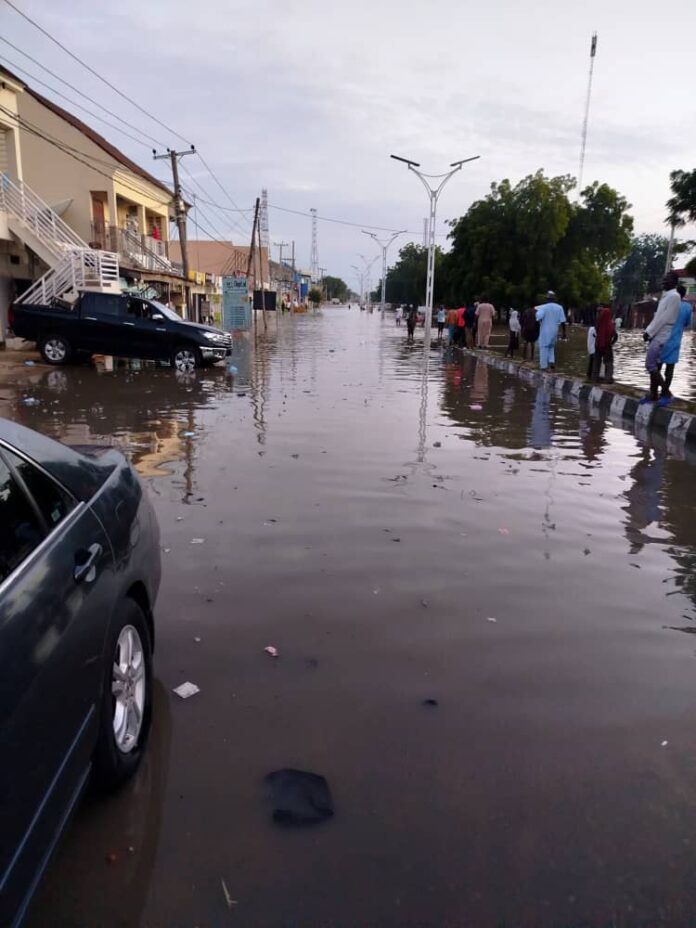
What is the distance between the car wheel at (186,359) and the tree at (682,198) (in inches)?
540

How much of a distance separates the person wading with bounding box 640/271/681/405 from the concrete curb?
1.43 ft

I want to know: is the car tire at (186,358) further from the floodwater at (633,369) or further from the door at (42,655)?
the door at (42,655)

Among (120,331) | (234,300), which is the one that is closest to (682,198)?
(120,331)

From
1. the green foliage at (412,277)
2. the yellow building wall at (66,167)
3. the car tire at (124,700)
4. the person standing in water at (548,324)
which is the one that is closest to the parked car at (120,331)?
the person standing in water at (548,324)

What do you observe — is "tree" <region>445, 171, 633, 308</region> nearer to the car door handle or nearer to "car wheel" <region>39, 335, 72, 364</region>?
"car wheel" <region>39, 335, 72, 364</region>

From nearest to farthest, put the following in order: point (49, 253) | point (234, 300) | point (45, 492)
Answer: point (45, 492) < point (49, 253) < point (234, 300)

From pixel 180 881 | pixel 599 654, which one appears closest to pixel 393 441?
pixel 599 654

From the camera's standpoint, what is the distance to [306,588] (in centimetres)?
445

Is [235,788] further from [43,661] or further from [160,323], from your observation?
[160,323]

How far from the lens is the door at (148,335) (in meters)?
17.3

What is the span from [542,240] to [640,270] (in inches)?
2176

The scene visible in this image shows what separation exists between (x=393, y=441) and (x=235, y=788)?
6832mm

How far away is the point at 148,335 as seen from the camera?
56.9ft

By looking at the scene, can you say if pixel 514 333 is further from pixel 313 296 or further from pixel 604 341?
pixel 313 296
